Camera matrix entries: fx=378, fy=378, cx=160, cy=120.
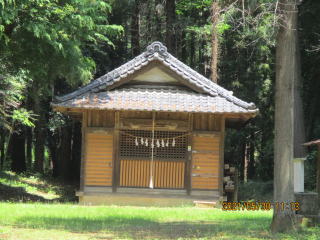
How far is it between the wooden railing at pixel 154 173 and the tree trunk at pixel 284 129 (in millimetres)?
6363

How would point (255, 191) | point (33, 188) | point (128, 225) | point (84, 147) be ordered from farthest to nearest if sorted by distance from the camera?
point (33, 188)
point (255, 191)
point (84, 147)
point (128, 225)

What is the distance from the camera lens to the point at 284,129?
7.61 meters

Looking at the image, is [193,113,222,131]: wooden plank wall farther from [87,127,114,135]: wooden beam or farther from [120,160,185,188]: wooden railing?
[87,127,114,135]: wooden beam

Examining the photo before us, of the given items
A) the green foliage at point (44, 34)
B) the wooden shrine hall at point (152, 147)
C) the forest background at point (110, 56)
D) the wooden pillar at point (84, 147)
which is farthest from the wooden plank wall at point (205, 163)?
the green foliage at point (44, 34)

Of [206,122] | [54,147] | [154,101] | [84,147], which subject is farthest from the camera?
[54,147]

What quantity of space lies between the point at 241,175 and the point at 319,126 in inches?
415

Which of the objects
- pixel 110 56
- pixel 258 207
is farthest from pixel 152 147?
pixel 110 56

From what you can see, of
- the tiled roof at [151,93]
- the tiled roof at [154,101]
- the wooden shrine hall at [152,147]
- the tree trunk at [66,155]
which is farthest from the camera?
the tree trunk at [66,155]

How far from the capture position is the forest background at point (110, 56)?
12109mm

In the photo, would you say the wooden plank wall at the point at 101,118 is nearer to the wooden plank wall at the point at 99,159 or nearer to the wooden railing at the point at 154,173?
the wooden plank wall at the point at 99,159

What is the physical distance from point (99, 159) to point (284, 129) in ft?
26.0

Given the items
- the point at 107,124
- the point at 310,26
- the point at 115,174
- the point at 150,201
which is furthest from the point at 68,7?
the point at 310,26

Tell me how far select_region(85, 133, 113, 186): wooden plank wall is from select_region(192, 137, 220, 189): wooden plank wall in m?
3.11

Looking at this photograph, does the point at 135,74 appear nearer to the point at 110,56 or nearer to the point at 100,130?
the point at 100,130
